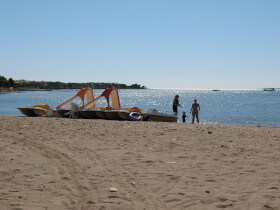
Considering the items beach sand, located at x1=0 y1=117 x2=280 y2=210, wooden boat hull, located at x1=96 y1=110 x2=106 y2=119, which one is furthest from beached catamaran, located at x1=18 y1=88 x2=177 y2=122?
beach sand, located at x1=0 y1=117 x2=280 y2=210

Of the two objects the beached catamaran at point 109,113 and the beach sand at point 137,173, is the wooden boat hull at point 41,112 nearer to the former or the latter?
the beached catamaran at point 109,113

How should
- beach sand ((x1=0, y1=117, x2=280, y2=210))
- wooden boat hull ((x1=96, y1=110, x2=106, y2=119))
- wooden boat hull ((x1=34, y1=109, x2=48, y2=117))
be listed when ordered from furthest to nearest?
wooden boat hull ((x1=34, y1=109, x2=48, y2=117)) → wooden boat hull ((x1=96, y1=110, x2=106, y2=119)) → beach sand ((x1=0, y1=117, x2=280, y2=210))

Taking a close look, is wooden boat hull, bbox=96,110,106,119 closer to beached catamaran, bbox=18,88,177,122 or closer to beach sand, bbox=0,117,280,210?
beached catamaran, bbox=18,88,177,122

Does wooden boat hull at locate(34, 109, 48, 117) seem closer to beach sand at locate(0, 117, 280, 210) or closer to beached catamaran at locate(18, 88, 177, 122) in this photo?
beached catamaran at locate(18, 88, 177, 122)

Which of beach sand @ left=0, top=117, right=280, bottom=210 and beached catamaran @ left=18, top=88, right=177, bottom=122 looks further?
beached catamaran @ left=18, top=88, right=177, bottom=122

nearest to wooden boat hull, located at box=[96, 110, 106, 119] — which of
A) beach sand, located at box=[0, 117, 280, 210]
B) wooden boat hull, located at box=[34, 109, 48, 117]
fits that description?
wooden boat hull, located at box=[34, 109, 48, 117]

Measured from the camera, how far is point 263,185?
A: 217 inches

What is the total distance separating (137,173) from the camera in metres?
6.25

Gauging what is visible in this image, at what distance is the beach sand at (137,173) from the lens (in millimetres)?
4797

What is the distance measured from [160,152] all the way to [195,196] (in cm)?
330

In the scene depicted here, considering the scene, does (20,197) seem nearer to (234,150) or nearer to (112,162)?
(112,162)

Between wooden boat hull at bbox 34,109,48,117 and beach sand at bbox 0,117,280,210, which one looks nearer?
beach sand at bbox 0,117,280,210

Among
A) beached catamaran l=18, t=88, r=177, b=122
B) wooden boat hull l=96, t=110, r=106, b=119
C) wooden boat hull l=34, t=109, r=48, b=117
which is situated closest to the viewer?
beached catamaran l=18, t=88, r=177, b=122

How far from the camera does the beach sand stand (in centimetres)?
480
